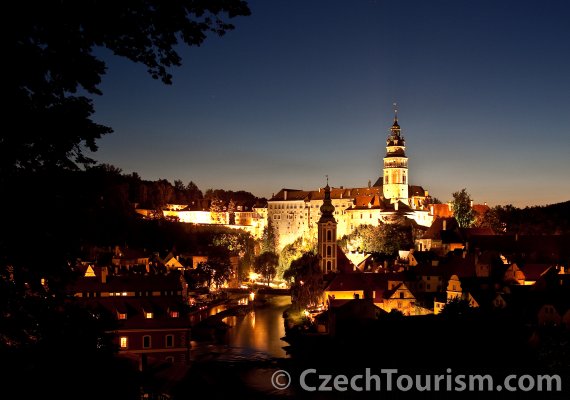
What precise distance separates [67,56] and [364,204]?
5441 cm

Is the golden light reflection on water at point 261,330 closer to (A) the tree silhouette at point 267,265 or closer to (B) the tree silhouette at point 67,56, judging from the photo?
(A) the tree silhouette at point 267,265

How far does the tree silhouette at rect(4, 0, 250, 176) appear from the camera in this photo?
4254 mm

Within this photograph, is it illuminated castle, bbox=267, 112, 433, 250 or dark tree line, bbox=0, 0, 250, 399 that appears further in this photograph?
illuminated castle, bbox=267, 112, 433, 250

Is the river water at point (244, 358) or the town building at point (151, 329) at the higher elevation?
the town building at point (151, 329)

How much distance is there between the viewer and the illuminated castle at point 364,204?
184 ft

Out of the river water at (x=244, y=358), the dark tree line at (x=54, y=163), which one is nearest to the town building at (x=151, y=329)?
the river water at (x=244, y=358)

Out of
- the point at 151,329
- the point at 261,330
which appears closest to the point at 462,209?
the point at 261,330

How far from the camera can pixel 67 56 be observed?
448 centimetres

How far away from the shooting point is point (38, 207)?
14.6ft

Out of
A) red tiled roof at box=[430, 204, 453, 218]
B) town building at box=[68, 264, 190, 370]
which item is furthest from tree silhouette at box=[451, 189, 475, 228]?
town building at box=[68, 264, 190, 370]

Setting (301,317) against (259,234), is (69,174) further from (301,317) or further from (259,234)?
(259,234)

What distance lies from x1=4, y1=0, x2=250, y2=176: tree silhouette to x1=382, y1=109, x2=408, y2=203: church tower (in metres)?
53.7

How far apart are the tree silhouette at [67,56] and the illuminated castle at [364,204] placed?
1917 inches

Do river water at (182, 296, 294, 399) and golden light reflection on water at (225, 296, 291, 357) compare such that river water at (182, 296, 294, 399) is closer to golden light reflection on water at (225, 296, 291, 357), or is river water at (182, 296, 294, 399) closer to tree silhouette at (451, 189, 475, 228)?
golden light reflection on water at (225, 296, 291, 357)
